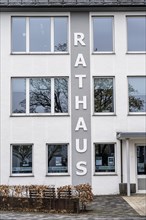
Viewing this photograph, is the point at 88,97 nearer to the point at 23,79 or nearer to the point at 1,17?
the point at 23,79

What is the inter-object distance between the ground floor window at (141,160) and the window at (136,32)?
5007 millimetres

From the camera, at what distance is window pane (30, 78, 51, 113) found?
23422 mm

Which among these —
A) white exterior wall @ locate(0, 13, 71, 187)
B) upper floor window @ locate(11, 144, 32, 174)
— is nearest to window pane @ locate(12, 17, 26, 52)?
white exterior wall @ locate(0, 13, 71, 187)

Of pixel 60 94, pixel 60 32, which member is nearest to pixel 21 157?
pixel 60 94

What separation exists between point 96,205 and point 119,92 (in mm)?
6669

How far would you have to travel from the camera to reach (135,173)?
23.1 meters

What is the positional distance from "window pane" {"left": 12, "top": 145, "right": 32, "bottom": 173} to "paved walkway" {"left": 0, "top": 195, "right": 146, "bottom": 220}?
453cm

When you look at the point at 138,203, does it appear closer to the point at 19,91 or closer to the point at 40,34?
the point at 19,91

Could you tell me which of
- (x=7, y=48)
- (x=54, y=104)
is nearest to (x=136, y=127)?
(x=54, y=104)

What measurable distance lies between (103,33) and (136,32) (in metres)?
1.65

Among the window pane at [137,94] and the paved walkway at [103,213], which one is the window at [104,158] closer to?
the window pane at [137,94]

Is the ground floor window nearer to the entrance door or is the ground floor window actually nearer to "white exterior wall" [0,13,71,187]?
the entrance door

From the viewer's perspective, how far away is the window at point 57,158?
23.0 metres

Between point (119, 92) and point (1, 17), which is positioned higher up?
point (1, 17)
